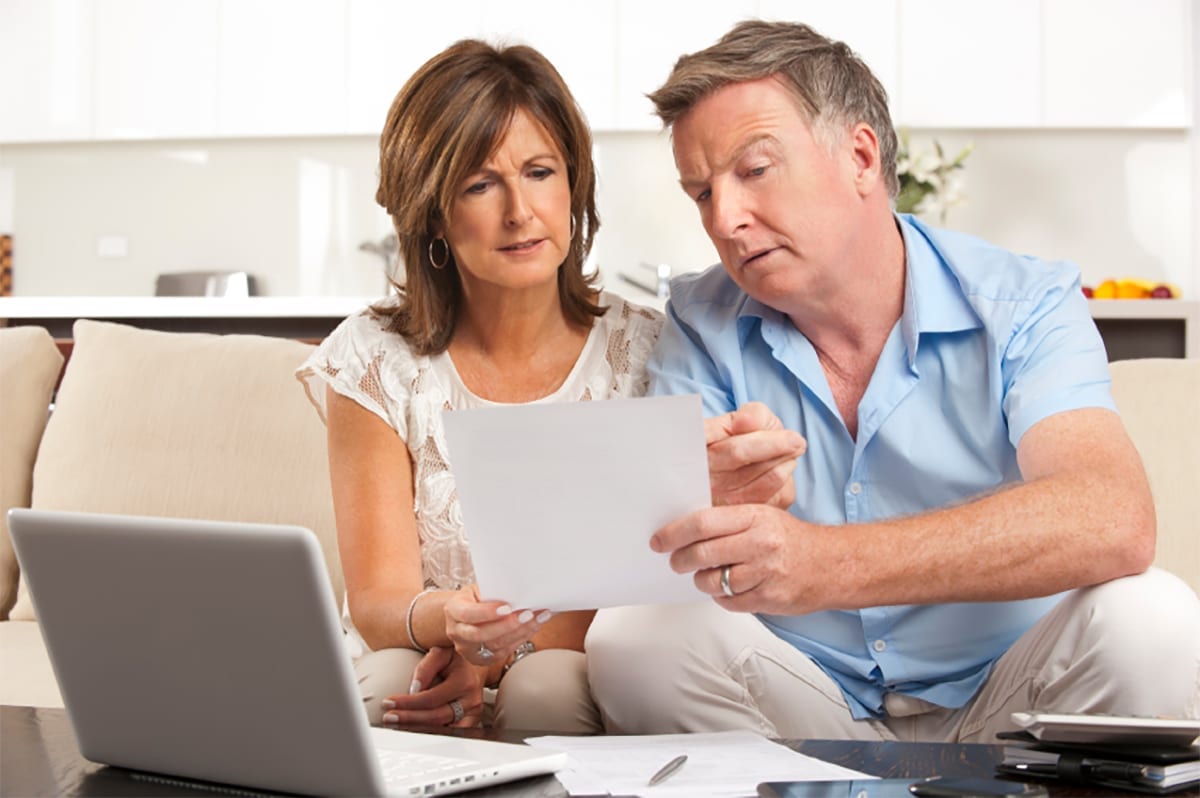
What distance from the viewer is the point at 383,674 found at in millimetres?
1682

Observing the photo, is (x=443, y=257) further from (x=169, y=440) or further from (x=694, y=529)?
(x=694, y=529)

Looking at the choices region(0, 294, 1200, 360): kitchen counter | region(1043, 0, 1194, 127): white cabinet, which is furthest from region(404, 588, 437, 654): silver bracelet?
region(1043, 0, 1194, 127): white cabinet

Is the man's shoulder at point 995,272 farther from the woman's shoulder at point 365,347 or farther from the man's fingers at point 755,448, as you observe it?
the woman's shoulder at point 365,347

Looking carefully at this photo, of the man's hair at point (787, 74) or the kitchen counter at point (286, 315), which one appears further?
the kitchen counter at point (286, 315)

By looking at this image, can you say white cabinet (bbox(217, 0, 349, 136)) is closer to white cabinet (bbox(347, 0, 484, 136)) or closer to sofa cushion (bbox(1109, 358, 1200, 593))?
white cabinet (bbox(347, 0, 484, 136))

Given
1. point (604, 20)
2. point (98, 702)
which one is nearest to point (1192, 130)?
point (604, 20)

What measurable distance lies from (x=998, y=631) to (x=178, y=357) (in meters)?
1.52

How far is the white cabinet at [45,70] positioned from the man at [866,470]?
439 centimetres

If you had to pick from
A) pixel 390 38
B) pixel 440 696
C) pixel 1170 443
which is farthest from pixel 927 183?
pixel 440 696

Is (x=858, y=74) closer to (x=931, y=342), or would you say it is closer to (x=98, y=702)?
(x=931, y=342)

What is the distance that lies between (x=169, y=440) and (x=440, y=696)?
0.97 meters

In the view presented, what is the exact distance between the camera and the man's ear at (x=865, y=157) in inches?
72.2

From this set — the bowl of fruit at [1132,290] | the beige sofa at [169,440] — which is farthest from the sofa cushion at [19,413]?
the bowl of fruit at [1132,290]

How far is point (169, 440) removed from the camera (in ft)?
7.78
